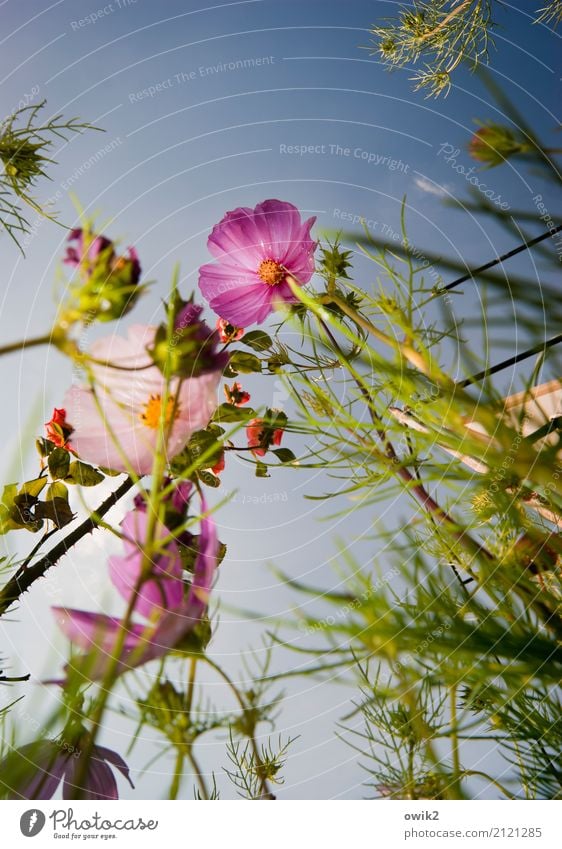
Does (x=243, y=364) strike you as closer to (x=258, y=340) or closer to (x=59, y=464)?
(x=258, y=340)

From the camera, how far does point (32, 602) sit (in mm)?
323

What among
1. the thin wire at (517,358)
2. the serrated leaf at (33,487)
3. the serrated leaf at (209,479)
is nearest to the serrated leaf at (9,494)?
the serrated leaf at (33,487)

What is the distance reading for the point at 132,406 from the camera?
0.31 metres

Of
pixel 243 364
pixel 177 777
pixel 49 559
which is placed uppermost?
pixel 243 364

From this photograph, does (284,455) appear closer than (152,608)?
No

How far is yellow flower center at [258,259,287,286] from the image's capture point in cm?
35

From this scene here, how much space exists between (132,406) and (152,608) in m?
0.13

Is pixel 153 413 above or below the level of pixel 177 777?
above

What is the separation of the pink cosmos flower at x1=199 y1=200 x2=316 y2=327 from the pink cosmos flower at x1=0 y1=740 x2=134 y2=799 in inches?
9.2

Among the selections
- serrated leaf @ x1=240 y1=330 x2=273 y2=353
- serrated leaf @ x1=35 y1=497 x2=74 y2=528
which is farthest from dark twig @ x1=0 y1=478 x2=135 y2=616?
serrated leaf @ x1=240 y1=330 x2=273 y2=353

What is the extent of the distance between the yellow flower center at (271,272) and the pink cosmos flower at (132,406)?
0.23ft

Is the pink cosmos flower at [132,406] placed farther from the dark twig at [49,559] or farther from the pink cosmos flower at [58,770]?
the pink cosmos flower at [58,770]

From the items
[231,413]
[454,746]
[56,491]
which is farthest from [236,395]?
[454,746]

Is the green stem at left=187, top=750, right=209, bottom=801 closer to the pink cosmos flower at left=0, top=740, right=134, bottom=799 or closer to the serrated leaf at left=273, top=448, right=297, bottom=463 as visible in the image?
the pink cosmos flower at left=0, top=740, right=134, bottom=799
